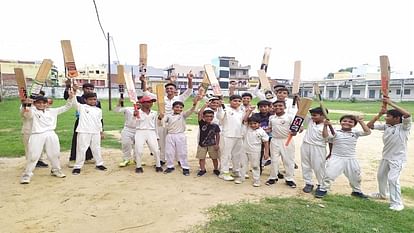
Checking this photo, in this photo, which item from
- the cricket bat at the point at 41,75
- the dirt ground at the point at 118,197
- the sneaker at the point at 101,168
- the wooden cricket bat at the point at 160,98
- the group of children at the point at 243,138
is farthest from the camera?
the sneaker at the point at 101,168

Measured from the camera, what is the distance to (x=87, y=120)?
228 inches

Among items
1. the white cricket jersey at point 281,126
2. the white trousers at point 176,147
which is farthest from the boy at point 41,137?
the white cricket jersey at point 281,126

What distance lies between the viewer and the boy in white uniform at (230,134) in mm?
5566

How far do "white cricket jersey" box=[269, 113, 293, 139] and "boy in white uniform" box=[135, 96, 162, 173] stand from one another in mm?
2043

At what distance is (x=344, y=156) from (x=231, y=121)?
181 cm

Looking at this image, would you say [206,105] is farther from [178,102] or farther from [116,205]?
[116,205]

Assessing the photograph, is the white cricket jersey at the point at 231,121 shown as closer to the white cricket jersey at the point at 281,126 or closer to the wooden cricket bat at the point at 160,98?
the white cricket jersey at the point at 281,126

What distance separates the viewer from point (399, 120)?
4.46 metres

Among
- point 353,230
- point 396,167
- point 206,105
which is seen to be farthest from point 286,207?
point 206,105

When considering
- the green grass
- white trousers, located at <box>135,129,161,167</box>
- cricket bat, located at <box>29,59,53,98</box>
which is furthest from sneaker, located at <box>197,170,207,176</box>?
cricket bat, located at <box>29,59,53,98</box>

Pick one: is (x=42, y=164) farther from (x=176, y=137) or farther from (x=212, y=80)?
(x=212, y=80)

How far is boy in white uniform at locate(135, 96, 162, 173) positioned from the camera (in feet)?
19.2

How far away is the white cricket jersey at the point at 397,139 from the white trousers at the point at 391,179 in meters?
0.09

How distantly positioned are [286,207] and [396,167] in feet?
5.24
